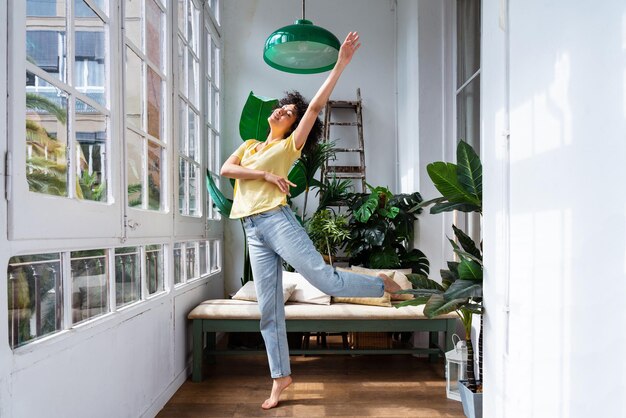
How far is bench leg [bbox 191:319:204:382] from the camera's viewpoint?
2.79 metres

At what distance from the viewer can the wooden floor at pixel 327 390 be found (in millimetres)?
2355

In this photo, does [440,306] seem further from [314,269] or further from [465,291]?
[314,269]

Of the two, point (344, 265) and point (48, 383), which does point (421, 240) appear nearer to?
point (344, 265)

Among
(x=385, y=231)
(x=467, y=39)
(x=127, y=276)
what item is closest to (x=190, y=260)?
(x=127, y=276)

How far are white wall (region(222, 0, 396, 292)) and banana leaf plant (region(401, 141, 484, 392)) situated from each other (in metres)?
2.25

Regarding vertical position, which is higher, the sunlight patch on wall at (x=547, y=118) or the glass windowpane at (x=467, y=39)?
the glass windowpane at (x=467, y=39)

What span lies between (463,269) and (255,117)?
2034 millimetres

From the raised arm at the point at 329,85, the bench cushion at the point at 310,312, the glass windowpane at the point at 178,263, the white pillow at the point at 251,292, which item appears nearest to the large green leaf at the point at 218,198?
the glass windowpane at the point at 178,263

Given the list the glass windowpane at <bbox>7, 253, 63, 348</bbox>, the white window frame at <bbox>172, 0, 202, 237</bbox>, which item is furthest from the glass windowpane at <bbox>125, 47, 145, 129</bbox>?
the glass windowpane at <bbox>7, 253, 63, 348</bbox>

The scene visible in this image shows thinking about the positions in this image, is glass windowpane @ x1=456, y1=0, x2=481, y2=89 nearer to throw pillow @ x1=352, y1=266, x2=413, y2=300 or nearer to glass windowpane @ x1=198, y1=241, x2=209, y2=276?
throw pillow @ x1=352, y1=266, x2=413, y2=300

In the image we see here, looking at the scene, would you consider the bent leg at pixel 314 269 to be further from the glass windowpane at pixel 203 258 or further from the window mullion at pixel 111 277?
the glass windowpane at pixel 203 258

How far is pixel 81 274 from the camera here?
1.64 m

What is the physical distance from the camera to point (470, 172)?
1.96 meters

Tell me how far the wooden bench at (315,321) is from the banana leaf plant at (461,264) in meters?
0.75
